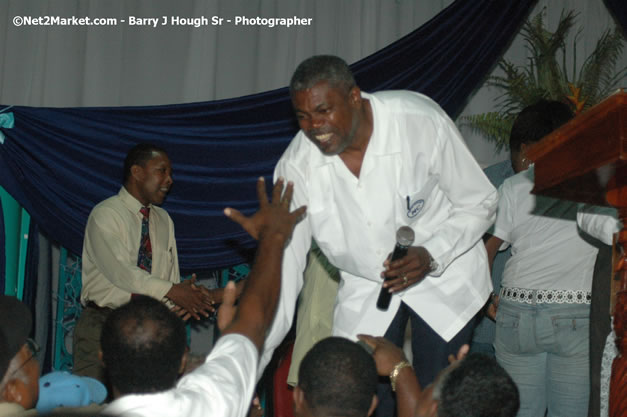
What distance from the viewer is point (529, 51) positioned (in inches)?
217

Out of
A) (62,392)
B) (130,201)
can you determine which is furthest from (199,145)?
(62,392)

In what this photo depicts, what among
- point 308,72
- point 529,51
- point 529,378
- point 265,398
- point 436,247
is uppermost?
point 529,51

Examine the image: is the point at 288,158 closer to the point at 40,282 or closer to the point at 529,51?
the point at 40,282

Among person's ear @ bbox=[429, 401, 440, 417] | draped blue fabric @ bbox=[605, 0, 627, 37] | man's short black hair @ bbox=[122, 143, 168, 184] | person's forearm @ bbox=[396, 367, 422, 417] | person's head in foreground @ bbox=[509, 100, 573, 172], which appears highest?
draped blue fabric @ bbox=[605, 0, 627, 37]

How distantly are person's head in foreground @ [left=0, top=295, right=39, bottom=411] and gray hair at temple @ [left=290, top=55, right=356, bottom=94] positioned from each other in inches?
46.9

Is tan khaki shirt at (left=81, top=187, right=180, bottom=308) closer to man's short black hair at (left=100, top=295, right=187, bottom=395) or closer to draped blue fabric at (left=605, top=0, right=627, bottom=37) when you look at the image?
man's short black hair at (left=100, top=295, right=187, bottom=395)

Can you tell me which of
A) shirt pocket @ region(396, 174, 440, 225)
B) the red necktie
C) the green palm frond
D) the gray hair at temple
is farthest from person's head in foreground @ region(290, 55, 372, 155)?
the green palm frond

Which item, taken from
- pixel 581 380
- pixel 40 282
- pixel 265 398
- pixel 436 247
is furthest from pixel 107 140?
pixel 581 380

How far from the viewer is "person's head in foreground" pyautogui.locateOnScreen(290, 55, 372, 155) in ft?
8.88

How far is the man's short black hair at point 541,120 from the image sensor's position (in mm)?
3740

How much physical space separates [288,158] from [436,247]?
642 millimetres

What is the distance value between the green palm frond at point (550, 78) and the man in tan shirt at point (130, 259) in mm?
2091

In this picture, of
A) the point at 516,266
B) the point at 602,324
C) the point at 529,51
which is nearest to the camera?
the point at 602,324

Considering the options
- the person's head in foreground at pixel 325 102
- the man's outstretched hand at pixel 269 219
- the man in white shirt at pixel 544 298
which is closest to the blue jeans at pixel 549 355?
the man in white shirt at pixel 544 298
